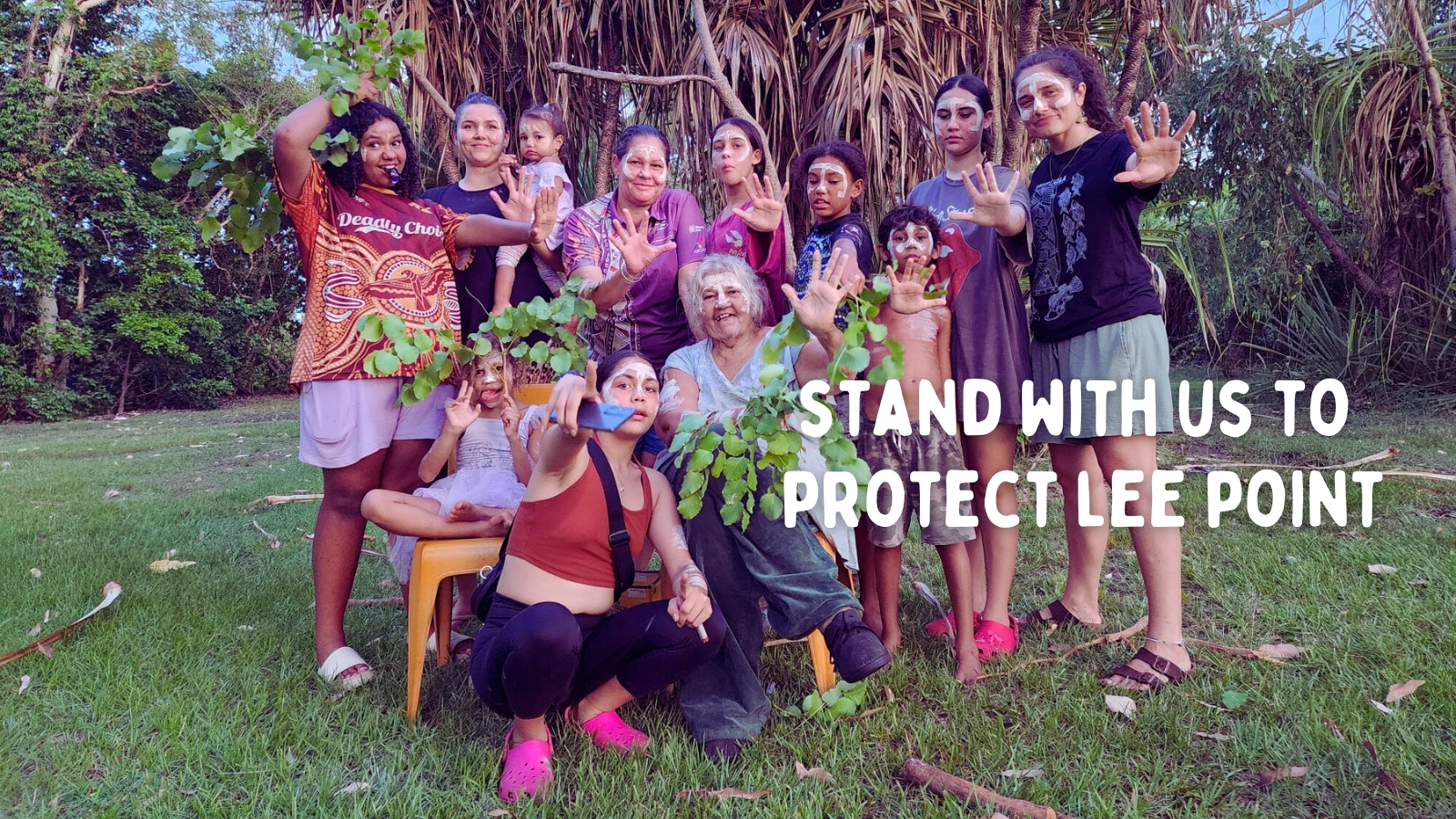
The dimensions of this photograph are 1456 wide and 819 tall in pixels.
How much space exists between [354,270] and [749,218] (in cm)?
131

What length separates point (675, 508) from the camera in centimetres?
250

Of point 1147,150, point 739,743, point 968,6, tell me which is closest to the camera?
point 739,743

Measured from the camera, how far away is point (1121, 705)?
2.48 metres

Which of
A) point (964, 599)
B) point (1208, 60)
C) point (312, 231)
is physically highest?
point (1208, 60)

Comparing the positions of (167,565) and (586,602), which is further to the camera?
(167,565)

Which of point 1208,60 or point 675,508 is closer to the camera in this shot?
point 675,508

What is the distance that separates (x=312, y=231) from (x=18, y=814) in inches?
66.3

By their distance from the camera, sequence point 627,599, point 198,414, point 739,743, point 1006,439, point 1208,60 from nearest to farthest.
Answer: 1. point 739,743
2. point 627,599
3. point 1006,439
4. point 1208,60
5. point 198,414

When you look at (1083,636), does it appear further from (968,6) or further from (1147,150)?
(968,6)

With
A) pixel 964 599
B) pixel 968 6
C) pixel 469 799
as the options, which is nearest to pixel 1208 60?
pixel 968 6

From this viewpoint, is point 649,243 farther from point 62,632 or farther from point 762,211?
point 62,632

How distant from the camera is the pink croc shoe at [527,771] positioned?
206 centimetres

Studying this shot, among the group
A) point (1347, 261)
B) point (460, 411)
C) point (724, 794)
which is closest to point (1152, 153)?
point (724, 794)

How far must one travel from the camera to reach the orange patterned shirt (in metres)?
2.67
